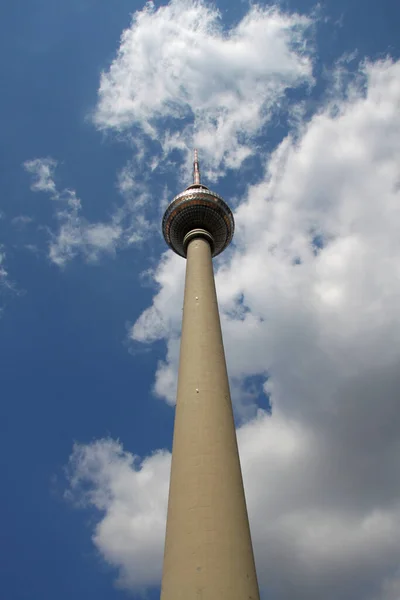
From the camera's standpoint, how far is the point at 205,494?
18.6 meters

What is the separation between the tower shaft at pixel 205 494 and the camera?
16.3 m

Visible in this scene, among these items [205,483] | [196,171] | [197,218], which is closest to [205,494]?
[205,483]

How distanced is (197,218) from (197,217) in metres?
0.09

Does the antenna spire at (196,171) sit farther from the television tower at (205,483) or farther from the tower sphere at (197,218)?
the television tower at (205,483)

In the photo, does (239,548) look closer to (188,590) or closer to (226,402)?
(188,590)

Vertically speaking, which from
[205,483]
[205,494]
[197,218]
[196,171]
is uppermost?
[196,171]

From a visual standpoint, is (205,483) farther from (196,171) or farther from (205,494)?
(196,171)

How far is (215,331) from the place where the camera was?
27.9 meters

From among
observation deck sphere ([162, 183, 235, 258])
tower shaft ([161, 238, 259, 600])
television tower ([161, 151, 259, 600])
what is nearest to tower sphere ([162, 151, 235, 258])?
observation deck sphere ([162, 183, 235, 258])

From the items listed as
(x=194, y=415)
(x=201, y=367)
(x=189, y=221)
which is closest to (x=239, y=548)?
(x=194, y=415)

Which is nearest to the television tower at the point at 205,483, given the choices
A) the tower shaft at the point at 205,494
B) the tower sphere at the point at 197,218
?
the tower shaft at the point at 205,494

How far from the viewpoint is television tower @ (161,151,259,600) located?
1639cm

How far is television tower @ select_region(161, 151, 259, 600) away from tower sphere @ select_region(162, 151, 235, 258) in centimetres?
1435

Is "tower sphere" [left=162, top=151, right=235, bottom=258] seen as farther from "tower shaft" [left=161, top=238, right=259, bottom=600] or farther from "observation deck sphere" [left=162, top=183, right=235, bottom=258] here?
"tower shaft" [left=161, top=238, right=259, bottom=600]
